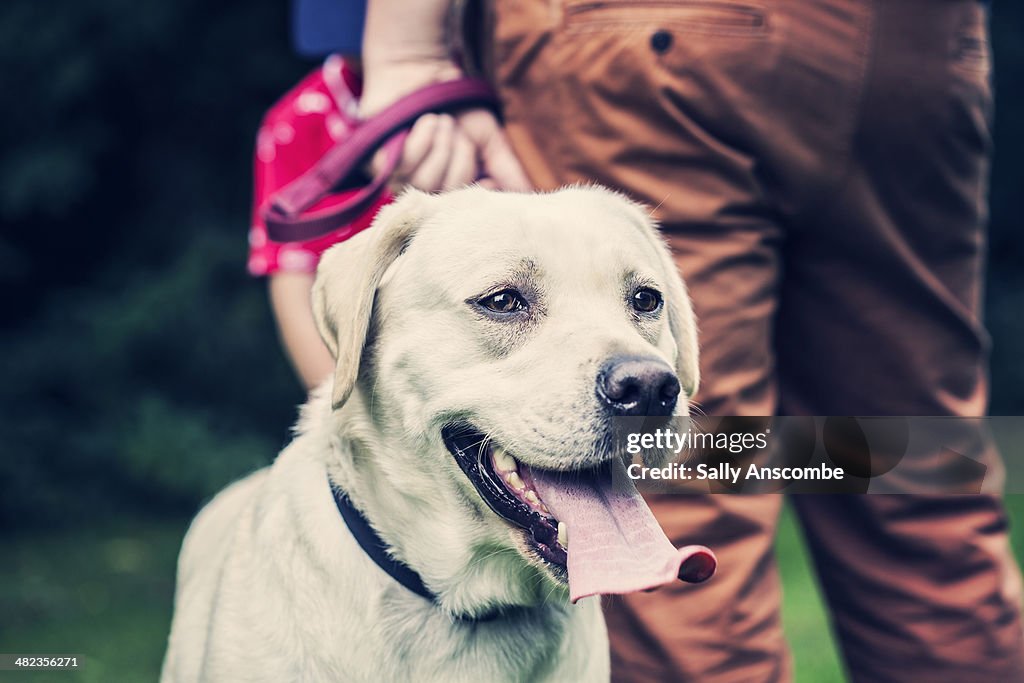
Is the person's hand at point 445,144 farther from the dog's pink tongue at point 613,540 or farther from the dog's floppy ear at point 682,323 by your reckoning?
the dog's pink tongue at point 613,540

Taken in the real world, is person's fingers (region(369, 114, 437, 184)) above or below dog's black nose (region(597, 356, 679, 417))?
above

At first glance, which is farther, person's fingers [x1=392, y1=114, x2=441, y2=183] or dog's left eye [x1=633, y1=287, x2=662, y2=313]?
person's fingers [x1=392, y1=114, x2=441, y2=183]

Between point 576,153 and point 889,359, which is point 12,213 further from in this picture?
point 889,359

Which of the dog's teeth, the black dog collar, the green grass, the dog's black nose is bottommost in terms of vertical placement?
the green grass

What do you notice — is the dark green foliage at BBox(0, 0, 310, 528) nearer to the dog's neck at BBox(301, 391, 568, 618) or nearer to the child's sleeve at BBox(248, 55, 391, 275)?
the child's sleeve at BBox(248, 55, 391, 275)

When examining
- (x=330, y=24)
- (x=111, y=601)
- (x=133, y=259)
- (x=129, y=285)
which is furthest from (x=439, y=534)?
(x=133, y=259)

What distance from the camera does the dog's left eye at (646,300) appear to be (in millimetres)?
2439

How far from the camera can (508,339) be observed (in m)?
2.25

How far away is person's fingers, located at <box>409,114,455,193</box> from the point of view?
265 cm

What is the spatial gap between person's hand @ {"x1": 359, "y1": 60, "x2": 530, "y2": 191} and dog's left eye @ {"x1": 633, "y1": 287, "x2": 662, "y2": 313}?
0.43 m

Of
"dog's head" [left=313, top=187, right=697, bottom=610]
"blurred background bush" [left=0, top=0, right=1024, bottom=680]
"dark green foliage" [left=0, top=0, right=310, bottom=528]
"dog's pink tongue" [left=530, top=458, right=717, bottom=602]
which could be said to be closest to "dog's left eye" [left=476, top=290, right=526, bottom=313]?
"dog's head" [left=313, top=187, right=697, bottom=610]

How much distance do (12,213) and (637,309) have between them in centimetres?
483

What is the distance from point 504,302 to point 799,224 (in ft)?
2.42

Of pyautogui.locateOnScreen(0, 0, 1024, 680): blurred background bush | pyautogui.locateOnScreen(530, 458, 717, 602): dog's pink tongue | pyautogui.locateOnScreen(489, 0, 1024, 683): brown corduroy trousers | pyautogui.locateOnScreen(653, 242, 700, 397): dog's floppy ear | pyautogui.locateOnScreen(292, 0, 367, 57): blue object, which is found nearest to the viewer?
pyautogui.locateOnScreen(530, 458, 717, 602): dog's pink tongue
